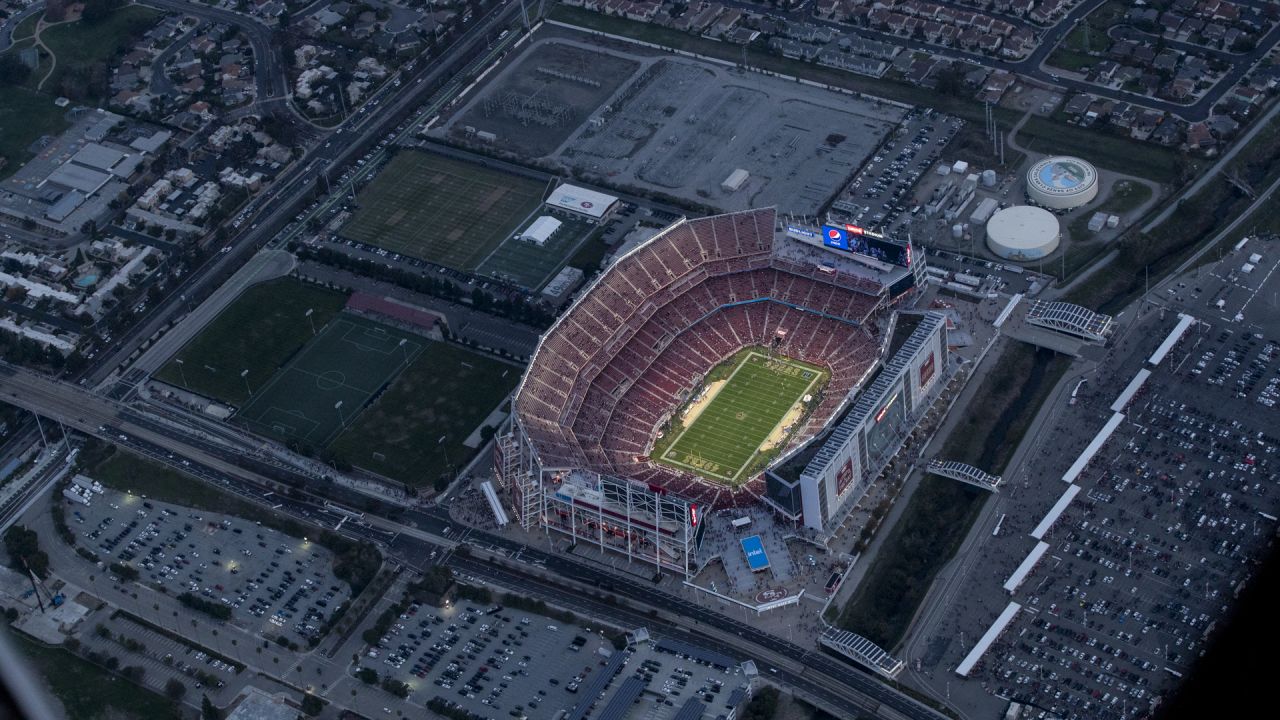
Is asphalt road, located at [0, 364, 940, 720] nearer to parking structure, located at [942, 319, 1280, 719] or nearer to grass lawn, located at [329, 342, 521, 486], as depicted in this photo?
grass lawn, located at [329, 342, 521, 486]

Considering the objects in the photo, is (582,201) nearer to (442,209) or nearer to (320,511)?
(442,209)

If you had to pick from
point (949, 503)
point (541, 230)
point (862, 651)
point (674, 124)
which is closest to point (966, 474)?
point (949, 503)

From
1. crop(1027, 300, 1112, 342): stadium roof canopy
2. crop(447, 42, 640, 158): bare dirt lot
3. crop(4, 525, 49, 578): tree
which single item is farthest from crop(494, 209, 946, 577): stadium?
crop(4, 525, 49, 578): tree

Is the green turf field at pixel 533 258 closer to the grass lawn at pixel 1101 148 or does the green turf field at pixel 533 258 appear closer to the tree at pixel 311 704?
the grass lawn at pixel 1101 148

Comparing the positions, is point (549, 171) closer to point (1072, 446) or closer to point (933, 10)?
point (933, 10)

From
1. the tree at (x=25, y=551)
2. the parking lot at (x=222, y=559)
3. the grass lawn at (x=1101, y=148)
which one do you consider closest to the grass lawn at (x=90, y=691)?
the tree at (x=25, y=551)

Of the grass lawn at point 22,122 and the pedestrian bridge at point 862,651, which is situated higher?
the grass lawn at point 22,122
